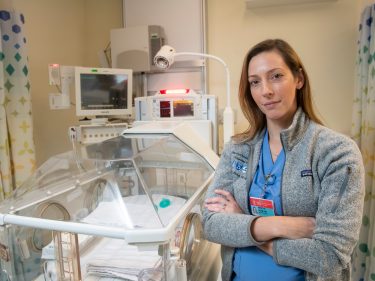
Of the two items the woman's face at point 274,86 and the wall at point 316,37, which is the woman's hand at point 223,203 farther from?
the wall at point 316,37

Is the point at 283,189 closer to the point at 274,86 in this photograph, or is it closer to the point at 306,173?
the point at 306,173

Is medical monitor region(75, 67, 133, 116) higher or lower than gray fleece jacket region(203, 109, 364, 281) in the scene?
higher

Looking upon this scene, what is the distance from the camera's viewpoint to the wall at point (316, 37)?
265 cm

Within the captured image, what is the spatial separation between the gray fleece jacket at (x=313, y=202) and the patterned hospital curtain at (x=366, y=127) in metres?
1.44

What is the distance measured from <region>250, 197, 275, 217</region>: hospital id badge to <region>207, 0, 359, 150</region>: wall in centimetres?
193

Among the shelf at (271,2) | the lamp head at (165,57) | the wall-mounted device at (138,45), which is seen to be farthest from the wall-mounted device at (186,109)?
the shelf at (271,2)

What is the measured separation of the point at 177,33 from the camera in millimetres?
2998

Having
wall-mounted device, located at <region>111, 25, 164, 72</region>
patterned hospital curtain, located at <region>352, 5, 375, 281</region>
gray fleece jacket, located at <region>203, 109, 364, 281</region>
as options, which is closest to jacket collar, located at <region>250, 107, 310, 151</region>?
gray fleece jacket, located at <region>203, 109, 364, 281</region>

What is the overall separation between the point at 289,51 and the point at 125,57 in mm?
2141

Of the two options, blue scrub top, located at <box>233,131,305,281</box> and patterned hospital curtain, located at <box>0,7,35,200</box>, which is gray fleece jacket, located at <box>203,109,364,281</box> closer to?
blue scrub top, located at <box>233,131,305,281</box>

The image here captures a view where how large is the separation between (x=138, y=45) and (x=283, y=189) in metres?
2.29

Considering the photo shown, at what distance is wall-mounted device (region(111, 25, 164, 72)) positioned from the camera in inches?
113

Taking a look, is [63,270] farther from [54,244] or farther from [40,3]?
[40,3]

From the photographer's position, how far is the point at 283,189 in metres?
1.00
